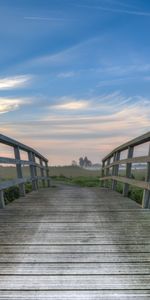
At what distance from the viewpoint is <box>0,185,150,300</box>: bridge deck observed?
2562 mm

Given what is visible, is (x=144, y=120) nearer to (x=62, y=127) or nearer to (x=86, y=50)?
(x=86, y=50)

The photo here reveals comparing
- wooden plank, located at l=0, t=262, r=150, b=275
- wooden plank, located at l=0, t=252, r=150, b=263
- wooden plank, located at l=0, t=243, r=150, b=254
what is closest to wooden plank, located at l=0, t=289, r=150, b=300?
wooden plank, located at l=0, t=262, r=150, b=275

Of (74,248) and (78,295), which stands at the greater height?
(74,248)

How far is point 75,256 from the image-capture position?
322 centimetres

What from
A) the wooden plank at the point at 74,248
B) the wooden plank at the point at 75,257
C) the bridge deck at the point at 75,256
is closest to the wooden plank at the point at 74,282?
the bridge deck at the point at 75,256

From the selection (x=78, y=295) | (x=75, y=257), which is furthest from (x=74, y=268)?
(x=78, y=295)

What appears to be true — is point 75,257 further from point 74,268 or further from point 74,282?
point 74,282

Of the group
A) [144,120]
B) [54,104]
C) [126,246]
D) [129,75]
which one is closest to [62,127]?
[54,104]

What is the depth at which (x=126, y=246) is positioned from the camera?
3535 mm

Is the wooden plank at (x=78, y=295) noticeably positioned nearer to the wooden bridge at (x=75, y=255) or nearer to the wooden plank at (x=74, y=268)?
the wooden bridge at (x=75, y=255)

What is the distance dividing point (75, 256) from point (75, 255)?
0.03 metres

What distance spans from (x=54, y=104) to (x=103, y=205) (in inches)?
516

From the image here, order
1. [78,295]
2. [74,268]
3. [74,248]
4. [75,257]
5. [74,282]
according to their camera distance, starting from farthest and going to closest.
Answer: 1. [74,248]
2. [75,257]
3. [74,268]
4. [74,282]
5. [78,295]

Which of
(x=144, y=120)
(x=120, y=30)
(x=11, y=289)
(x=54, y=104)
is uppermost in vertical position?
(x=120, y=30)
